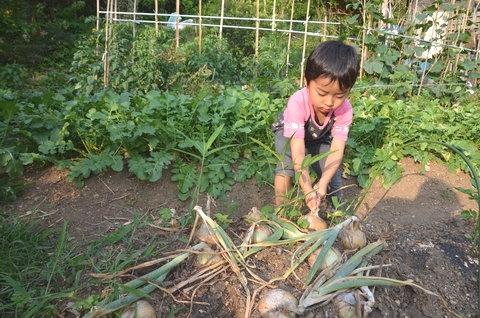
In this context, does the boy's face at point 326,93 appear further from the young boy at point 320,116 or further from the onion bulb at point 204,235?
the onion bulb at point 204,235

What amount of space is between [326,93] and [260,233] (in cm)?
89

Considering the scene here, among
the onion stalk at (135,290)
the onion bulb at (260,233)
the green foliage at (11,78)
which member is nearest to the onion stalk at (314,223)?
the onion bulb at (260,233)

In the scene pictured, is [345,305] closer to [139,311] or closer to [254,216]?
[254,216]

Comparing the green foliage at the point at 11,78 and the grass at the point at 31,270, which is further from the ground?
the green foliage at the point at 11,78

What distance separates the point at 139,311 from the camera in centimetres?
147

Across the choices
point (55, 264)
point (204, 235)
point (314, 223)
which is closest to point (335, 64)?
point (314, 223)

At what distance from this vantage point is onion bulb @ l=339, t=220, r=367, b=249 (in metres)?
1.80

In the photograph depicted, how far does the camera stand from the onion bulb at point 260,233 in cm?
174

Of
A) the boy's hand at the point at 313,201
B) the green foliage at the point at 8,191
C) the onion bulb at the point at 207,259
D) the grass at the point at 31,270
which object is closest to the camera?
the grass at the point at 31,270

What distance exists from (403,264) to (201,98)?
80.5 inches

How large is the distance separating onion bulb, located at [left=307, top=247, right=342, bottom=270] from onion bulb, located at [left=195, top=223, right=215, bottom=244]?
1.48ft

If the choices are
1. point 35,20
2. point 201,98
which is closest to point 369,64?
point 201,98

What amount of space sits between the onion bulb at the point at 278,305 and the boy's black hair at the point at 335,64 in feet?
3.82

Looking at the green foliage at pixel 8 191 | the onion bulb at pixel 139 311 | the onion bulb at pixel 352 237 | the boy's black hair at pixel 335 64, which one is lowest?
the green foliage at pixel 8 191
